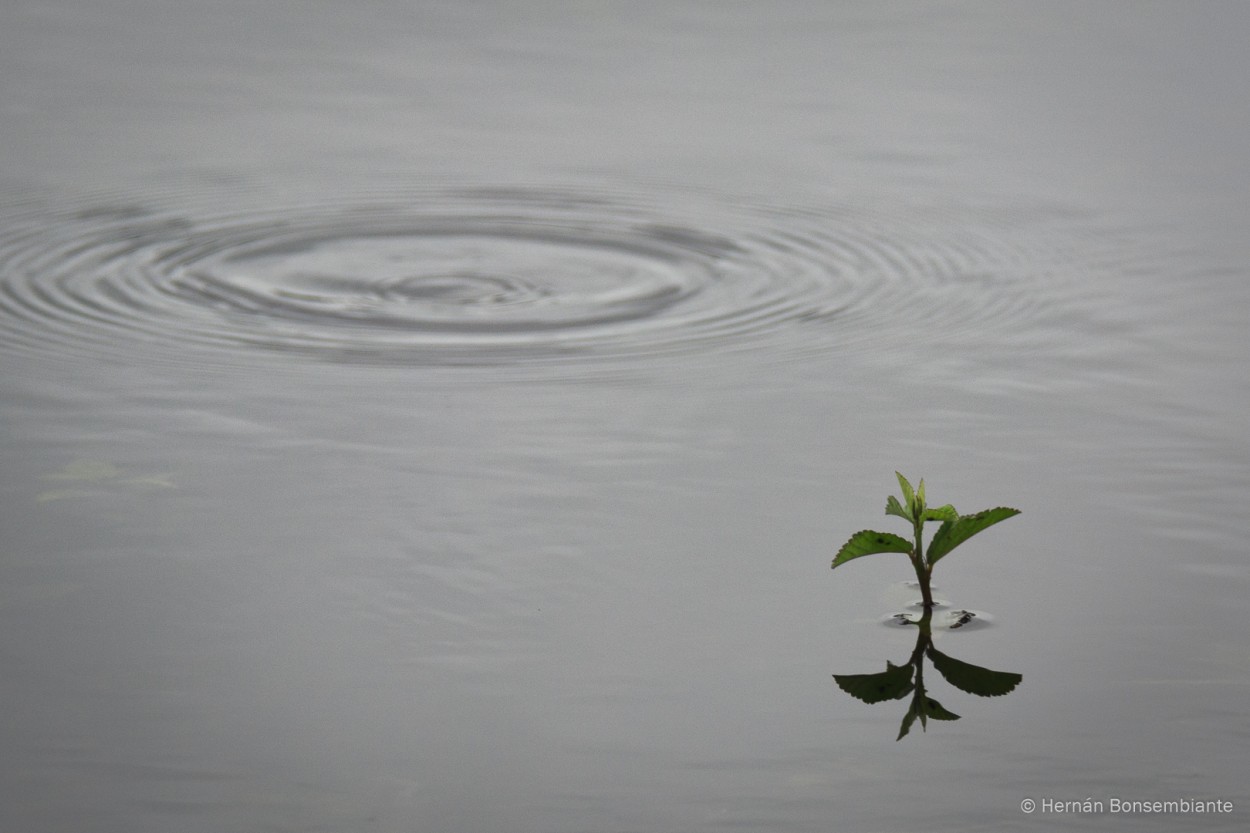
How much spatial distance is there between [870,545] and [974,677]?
0.26m

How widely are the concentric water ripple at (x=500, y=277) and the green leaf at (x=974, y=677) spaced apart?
157 cm

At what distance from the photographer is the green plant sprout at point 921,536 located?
257 cm

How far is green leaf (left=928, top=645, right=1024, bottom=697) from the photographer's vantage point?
2.41 m

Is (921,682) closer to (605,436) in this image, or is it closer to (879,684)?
(879,684)

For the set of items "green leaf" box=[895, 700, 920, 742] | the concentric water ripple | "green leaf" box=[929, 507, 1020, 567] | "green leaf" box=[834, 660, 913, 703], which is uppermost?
the concentric water ripple

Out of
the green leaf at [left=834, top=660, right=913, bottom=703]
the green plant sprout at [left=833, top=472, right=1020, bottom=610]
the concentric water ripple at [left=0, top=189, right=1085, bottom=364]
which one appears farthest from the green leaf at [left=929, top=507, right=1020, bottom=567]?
the concentric water ripple at [left=0, top=189, right=1085, bottom=364]

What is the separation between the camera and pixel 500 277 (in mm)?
4488

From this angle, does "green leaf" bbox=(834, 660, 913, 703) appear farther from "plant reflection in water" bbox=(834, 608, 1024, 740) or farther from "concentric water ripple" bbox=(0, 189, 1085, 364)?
"concentric water ripple" bbox=(0, 189, 1085, 364)

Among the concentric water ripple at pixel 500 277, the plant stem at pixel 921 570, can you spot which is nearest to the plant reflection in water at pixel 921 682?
the plant stem at pixel 921 570

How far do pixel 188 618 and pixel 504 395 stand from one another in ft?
3.71

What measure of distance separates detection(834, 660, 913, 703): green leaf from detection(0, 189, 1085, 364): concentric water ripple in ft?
5.20

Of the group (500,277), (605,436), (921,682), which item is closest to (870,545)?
(921,682)

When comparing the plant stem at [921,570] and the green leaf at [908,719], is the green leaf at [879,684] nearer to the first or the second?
the green leaf at [908,719]

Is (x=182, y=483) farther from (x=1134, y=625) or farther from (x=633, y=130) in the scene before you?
(x=633, y=130)
